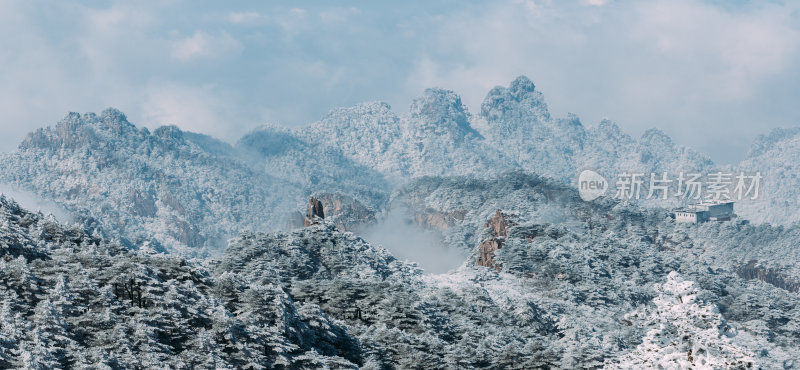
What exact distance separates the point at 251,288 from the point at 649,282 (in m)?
106

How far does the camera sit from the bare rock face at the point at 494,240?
157 meters

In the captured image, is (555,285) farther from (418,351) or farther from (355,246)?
(418,351)

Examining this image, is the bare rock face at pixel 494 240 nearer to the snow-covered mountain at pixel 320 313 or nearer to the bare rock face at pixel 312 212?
the snow-covered mountain at pixel 320 313

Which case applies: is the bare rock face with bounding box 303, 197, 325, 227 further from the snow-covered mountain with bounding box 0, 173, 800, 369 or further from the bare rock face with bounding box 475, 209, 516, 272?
the bare rock face with bounding box 475, 209, 516, 272

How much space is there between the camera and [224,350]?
6159 cm

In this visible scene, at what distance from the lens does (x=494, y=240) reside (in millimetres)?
159625

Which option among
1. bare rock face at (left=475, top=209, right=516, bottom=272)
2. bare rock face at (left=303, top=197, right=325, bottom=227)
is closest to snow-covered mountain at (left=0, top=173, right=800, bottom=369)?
bare rock face at (left=475, top=209, right=516, bottom=272)

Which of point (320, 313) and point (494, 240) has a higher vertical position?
point (494, 240)

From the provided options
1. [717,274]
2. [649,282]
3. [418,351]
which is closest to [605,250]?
[649,282]

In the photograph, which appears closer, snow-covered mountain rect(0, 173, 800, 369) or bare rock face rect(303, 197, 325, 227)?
snow-covered mountain rect(0, 173, 800, 369)

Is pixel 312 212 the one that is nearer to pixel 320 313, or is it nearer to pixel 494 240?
pixel 494 240

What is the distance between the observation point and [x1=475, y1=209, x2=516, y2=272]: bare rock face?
156625 millimetres

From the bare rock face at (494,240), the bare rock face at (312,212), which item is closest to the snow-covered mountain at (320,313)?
the bare rock face at (494,240)

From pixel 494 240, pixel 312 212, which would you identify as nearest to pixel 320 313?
pixel 312 212
